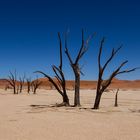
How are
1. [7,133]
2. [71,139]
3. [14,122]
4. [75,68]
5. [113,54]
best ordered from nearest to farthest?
[71,139], [7,133], [14,122], [113,54], [75,68]

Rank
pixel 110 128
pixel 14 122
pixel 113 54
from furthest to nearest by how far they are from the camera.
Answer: pixel 113 54 → pixel 14 122 → pixel 110 128

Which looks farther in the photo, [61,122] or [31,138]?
[61,122]

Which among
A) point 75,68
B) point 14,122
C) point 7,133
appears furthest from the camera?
point 75,68

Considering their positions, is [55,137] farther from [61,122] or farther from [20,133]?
[61,122]

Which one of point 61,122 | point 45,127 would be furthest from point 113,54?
point 45,127

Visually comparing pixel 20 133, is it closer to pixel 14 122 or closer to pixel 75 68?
pixel 14 122

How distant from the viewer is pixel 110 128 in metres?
9.69

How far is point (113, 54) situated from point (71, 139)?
891cm

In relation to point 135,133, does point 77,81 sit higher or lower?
higher

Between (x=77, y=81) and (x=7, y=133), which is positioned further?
(x=77, y=81)

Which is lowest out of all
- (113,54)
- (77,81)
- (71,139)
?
(71,139)

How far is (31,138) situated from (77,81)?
9.75 metres

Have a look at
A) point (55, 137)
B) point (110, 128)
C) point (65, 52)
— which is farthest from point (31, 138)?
point (65, 52)

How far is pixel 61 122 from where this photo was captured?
10891mm
